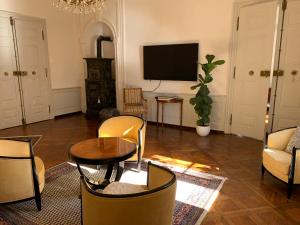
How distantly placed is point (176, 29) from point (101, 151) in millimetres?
3550

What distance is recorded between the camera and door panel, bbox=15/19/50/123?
5.35 m

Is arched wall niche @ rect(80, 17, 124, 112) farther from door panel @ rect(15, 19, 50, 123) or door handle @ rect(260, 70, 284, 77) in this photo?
door handle @ rect(260, 70, 284, 77)

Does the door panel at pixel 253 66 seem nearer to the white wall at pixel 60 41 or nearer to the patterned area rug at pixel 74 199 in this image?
the patterned area rug at pixel 74 199

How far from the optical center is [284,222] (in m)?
2.10

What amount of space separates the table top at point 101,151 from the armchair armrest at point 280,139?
172 cm

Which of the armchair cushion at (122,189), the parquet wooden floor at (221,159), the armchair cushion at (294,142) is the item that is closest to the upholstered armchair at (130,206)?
the armchair cushion at (122,189)

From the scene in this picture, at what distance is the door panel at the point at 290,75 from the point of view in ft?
12.4

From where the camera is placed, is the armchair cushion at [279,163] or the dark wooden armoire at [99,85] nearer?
the armchair cushion at [279,163]

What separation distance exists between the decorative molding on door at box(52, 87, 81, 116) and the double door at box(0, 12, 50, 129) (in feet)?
0.83

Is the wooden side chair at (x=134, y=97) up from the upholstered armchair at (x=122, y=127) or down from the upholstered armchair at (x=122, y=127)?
up

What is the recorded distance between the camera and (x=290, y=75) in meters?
3.94

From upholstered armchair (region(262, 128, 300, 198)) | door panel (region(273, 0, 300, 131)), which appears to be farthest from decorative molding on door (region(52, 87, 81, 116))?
upholstered armchair (region(262, 128, 300, 198))

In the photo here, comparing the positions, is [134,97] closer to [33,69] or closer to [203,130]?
[203,130]

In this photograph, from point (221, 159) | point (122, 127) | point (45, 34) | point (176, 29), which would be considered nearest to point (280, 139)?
point (221, 159)
